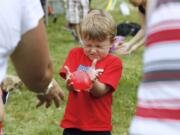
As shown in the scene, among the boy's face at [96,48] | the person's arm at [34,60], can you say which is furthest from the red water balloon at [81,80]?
the person's arm at [34,60]

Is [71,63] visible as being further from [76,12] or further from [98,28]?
[76,12]

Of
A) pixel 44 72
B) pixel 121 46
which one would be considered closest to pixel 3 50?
pixel 44 72

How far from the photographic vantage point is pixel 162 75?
1744mm

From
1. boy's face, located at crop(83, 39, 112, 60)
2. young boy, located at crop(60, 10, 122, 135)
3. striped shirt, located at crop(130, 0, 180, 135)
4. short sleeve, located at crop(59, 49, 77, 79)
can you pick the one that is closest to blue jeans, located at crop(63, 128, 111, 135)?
young boy, located at crop(60, 10, 122, 135)

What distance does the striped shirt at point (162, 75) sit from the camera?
1.72 meters

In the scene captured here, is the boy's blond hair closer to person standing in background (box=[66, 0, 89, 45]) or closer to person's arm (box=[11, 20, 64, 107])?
person's arm (box=[11, 20, 64, 107])

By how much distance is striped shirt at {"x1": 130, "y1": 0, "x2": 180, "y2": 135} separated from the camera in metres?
1.72

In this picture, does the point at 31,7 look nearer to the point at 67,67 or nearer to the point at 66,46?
the point at 67,67

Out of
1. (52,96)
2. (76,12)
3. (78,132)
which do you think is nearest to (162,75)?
(52,96)

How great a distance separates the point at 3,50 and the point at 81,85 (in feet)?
4.20

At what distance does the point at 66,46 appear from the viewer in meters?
9.23

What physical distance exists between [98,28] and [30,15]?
153cm

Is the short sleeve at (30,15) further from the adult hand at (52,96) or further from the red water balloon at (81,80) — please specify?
the red water balloon at (81,80)

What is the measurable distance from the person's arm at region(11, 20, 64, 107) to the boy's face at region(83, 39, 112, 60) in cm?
103
